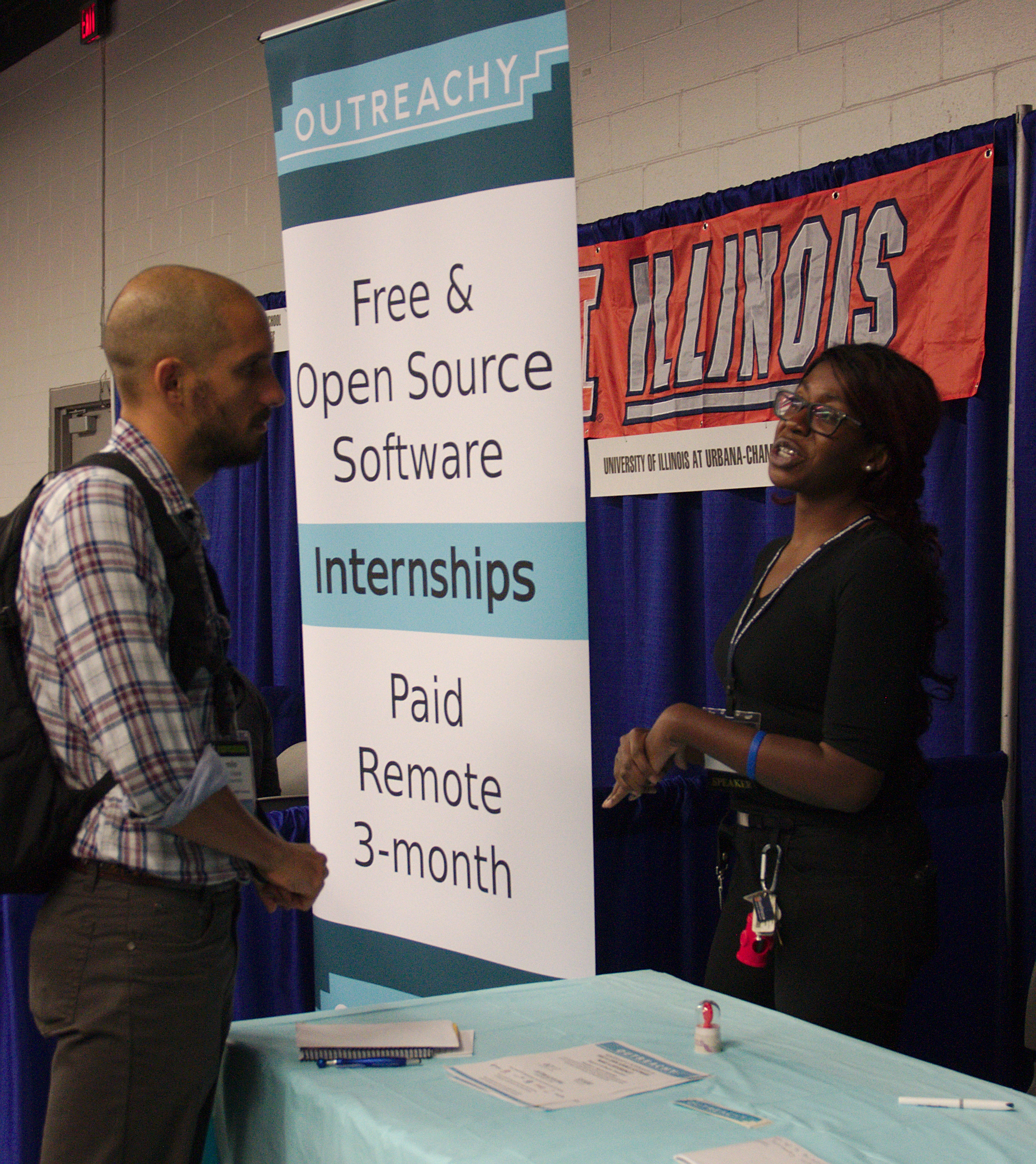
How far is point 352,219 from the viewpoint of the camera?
1975 millimetres

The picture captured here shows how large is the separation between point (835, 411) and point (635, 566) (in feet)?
6.76

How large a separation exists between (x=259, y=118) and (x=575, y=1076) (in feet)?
15.6

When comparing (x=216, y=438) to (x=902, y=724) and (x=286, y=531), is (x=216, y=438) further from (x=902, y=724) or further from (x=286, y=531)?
(x=286, y=531)

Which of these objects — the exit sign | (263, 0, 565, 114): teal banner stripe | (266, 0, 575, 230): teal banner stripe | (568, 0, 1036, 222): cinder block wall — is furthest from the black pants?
the exit sign

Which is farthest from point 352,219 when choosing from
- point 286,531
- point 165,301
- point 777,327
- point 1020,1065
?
point 286,531

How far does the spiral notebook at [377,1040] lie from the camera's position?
1236 millimetres

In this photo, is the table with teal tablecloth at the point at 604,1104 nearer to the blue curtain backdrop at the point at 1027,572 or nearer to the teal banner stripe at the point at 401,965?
the teal banner stripe at the point at 401,965

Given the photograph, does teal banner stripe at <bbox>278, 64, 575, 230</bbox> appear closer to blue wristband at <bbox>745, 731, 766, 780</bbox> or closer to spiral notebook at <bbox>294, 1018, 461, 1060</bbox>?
blue wristband at <bbox>745, 731, 766, 780</bbox>

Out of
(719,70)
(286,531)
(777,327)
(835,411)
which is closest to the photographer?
(835,411)

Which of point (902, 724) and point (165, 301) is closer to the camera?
point (165, 301)

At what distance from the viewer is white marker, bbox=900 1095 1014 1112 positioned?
1092mm

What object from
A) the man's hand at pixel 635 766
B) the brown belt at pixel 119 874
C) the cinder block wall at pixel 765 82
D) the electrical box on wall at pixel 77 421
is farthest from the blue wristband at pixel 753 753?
the electrical box on wall at pixel 77 421

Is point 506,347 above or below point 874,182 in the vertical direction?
below

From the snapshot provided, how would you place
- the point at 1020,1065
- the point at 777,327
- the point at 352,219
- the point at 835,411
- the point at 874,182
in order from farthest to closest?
the point at 777,327 → the point at 874,182 → the point at 1020,1065 → the point at 352,219 → the point at 835,411
